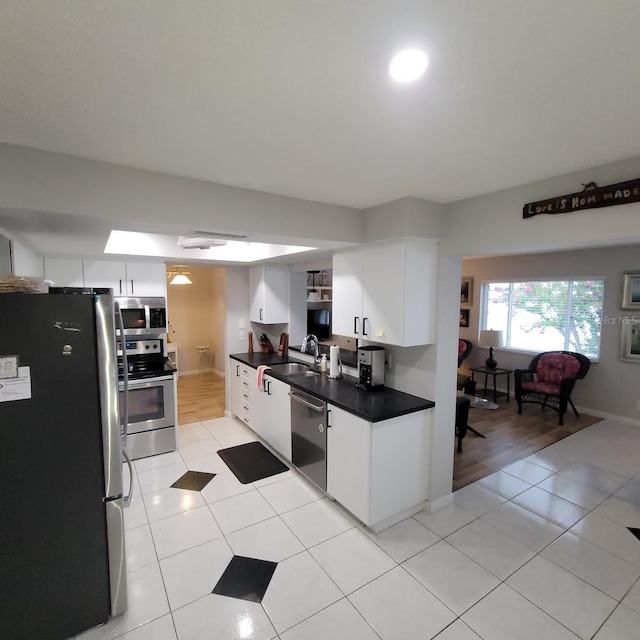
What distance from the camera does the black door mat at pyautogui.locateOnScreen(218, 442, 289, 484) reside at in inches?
135

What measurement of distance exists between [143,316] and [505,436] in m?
4.60

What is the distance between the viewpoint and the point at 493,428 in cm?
468

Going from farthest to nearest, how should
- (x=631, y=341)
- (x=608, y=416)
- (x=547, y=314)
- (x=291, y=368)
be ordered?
(x=547, y=314) < (x=608, y=416) < (x=631, y=341) < (x=291, y=368)

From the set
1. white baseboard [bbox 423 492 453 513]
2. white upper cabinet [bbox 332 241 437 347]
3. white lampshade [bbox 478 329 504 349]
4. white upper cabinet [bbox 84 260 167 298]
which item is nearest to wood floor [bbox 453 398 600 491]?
white baseboard [bbox 423 492 453 513]

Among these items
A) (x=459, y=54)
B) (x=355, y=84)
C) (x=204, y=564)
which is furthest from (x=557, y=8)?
(x=204, y=564)

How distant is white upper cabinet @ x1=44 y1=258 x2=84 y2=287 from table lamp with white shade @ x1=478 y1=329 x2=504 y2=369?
586 centimetres

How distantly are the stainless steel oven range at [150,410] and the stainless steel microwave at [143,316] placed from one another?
236 mm

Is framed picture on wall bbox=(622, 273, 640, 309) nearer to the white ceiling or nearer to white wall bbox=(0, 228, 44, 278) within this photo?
the white ceiling

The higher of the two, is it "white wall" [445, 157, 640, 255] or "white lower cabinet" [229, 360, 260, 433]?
"white wall" [445, 157, 640, 255]

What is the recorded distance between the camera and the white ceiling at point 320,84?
88 centimetres

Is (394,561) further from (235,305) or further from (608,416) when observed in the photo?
(608,416)

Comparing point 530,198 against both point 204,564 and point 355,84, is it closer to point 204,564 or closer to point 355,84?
point 355,84

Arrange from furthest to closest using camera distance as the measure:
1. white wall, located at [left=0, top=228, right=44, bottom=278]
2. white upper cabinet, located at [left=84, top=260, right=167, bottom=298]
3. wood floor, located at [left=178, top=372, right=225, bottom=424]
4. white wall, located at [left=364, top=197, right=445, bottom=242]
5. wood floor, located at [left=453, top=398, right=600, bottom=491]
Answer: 1. wood floor, located at [left=178, top=372, right=225, bottom=424]
2. white upper cabinet, located at [left=84, top=260, right=167, bottom=298]
3. wood floor, located at [left=453, top=398, right=600, bottom=491]
4. white wall, located at [left=364, top=197, right=445, bottom=242]
5. white wall, located at [left=0, top=228, right=44, bottom=278]

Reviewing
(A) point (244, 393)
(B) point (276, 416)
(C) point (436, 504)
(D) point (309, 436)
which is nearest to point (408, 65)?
(D) point (309, 436)
